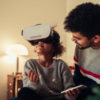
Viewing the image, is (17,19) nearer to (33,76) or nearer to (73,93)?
(33,76)

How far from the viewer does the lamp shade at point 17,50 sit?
208 centimetres

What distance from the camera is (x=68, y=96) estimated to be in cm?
99

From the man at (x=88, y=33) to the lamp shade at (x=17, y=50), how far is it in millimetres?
1143

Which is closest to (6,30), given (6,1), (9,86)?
(6,1)

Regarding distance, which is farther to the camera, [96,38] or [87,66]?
[87,66]

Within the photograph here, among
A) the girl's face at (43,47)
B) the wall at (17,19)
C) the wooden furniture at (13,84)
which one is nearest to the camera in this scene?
the girl's face at (43,47)

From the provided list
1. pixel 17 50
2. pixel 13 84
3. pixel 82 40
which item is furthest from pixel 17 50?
pixel 82 40

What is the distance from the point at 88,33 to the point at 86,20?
69 mm

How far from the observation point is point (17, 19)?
2.27m

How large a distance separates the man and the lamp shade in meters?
1.14

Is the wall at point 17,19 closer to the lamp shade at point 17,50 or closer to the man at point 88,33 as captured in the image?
the lamp shade at point 17,50

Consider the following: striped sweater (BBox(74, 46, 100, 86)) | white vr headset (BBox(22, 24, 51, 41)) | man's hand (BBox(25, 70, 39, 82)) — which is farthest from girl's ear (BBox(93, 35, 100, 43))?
man's hand (BBox(25, 70, 39, 82))

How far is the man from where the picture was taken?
2.88 feet

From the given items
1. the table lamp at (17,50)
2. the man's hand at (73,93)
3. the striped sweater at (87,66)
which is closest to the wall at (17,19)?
the table lamp at (17,50)
